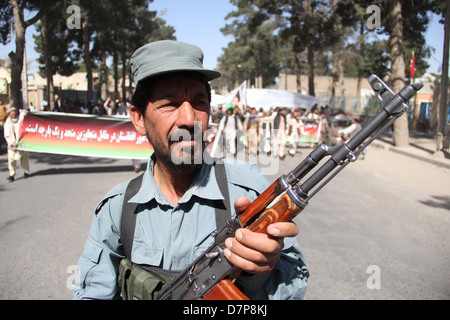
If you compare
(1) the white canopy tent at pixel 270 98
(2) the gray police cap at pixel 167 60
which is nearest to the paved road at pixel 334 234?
(2) the gray police cap at pixel 167 60

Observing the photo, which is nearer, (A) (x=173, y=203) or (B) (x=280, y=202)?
(B) (x=280, y=202)

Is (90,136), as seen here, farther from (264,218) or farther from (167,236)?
(264,218)

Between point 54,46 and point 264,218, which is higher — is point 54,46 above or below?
above

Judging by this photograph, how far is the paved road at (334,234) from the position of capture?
3711 millimetres

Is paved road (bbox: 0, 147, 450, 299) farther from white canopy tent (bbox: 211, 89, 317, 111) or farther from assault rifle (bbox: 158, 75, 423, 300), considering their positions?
white canopy tent (bbox: 211, 89, 317, 111)

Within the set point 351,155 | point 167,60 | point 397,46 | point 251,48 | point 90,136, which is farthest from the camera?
point 251,48

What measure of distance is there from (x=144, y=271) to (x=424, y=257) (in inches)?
158

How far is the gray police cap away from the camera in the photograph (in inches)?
56.1

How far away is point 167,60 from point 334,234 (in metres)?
4.21

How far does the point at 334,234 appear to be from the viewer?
5.04 meters

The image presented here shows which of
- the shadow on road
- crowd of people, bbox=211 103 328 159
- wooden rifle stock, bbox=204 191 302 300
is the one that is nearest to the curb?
crowd of people, bbox=211 103 328 159

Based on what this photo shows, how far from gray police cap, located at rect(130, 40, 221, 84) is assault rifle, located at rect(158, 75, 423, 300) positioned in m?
0.57

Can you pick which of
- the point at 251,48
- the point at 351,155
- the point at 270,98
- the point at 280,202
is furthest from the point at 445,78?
the point at 251,48

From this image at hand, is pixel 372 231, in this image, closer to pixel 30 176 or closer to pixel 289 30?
pixel 30 176
